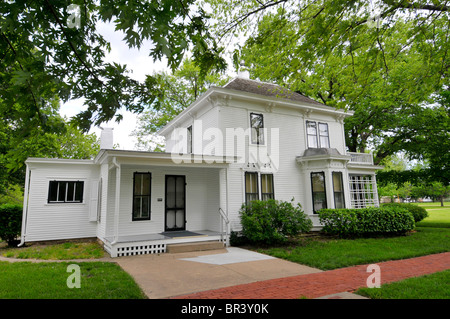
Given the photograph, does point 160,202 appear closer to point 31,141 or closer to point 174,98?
point 31,141

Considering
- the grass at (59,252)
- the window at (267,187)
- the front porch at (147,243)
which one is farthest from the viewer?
the window at (267,187)

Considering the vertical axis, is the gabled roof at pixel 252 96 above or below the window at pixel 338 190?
above

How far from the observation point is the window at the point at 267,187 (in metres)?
11.6

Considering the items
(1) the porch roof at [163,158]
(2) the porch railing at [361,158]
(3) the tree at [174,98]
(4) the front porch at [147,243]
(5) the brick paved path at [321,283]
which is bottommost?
(5) the brick paved path at [321,283]

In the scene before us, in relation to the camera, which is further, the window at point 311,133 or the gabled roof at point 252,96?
the window at point 311,133

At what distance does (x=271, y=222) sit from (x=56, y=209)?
8657 millimetres

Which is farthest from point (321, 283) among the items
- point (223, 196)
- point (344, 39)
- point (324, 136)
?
point (324, 136)

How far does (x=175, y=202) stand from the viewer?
10.9m

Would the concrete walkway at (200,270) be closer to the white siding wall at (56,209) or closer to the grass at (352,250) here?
the grass at (352,250)

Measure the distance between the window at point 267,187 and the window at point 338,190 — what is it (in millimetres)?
3039

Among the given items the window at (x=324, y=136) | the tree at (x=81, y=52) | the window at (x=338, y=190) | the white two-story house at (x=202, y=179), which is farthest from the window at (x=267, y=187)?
the tree at (x=81, y=52)

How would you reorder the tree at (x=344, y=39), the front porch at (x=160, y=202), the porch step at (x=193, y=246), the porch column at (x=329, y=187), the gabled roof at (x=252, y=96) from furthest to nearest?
the porch column at (x=329, y=187), the gabled roof at (x=252, y=96), the front porch at (x=160, y=202), the porch step at (x=193, y=246), the tree at (x=344, y=39)

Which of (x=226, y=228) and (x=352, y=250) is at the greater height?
(x=226, y=228)
